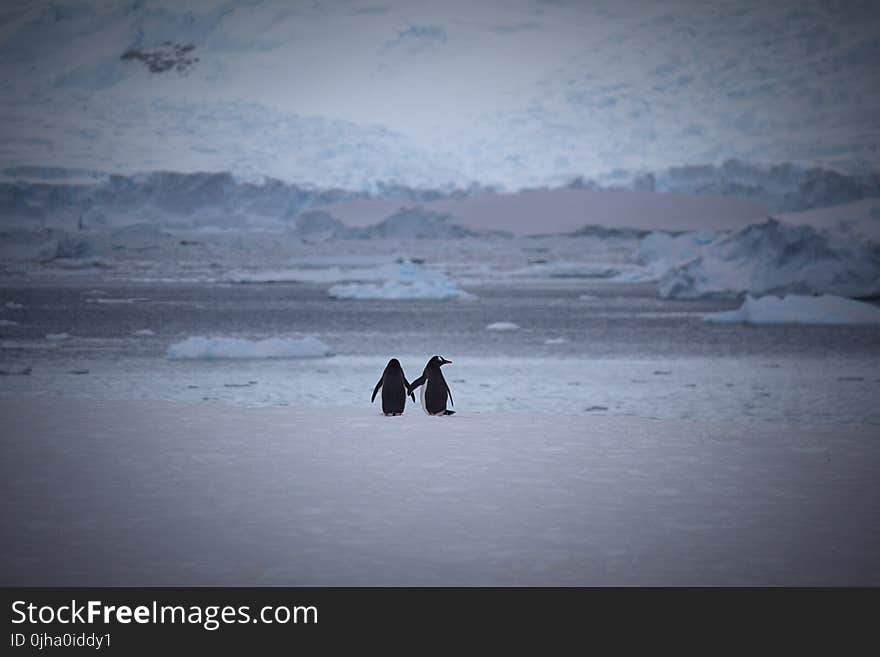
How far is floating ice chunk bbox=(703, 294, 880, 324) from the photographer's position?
24188 millimetres

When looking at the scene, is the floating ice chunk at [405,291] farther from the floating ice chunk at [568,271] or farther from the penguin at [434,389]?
the penguin at [434,389]

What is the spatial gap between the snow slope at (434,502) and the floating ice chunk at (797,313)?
16.2 metres

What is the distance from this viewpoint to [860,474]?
6379 millimetres

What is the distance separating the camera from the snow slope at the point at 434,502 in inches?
174

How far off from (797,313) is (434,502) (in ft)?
65.2

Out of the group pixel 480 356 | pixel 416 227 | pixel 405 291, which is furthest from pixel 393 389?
pixel 416 227

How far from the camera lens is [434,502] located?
5.58 m

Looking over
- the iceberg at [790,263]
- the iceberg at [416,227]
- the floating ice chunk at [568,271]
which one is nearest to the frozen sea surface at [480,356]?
the iceberg at [790,263]

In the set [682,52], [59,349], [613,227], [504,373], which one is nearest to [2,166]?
[613,227]

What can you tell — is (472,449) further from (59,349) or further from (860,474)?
(59,349)

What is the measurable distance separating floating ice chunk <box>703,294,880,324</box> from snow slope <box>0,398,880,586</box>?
1618 cm

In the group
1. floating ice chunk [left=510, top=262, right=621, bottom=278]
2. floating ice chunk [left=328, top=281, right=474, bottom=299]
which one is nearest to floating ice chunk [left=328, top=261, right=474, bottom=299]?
floating ice chunk [left=328, top=281, right=474, bottom=299]

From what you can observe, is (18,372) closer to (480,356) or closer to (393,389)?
(480,356)

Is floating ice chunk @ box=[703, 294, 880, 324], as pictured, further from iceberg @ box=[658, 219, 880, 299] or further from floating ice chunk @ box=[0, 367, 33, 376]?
floating ice chunk @ box=[0, 367, 33, 376]
